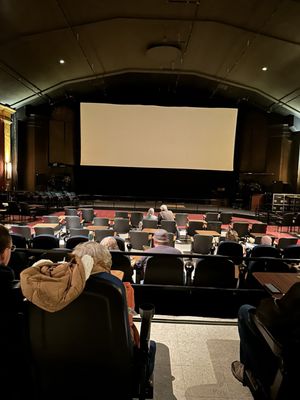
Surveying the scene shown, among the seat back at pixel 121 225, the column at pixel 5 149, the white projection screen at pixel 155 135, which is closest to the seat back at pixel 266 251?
the seat back at pixel 121 225

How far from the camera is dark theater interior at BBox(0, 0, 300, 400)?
1.52m

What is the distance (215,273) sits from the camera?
3.43 metres

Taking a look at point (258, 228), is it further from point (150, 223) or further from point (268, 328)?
point (268, 328)

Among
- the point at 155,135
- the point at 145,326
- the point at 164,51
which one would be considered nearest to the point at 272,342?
the point at 145,326

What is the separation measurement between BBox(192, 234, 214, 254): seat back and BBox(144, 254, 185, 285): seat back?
2.39m

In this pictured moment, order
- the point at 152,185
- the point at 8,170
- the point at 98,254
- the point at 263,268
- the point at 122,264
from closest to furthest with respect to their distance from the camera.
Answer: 1. the point at 98,254
2. the point at 122,264
3. the point at 263,268
4. the point at 8,170
5. the point at 152,185

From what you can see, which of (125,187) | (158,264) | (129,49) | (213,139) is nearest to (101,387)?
(158,264)

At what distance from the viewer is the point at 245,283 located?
3701 millimetres

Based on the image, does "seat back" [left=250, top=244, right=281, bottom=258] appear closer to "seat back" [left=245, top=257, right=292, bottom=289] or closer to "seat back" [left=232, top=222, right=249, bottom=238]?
"seat back" [left=245, top=257, right=292, bottom=289]

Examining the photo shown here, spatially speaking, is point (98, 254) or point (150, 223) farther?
point (150, 223)

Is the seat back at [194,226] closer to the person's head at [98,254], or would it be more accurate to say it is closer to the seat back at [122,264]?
the seat back at [122,264]

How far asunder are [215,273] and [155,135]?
1090 centimetres

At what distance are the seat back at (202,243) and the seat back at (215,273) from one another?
90.6 inches

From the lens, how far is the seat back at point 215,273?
342 cm
